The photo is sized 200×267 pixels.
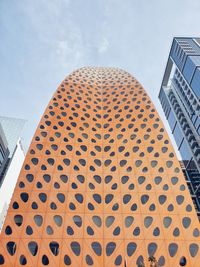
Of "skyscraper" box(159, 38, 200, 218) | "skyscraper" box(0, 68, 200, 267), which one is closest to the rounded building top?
"skyscraper" box(0, 68, 200, 267)

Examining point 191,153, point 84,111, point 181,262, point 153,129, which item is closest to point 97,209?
point 181,262

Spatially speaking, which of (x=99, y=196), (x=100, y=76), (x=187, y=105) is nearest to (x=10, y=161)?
(x=99, y=196)

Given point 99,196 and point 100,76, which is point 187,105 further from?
point 99,196

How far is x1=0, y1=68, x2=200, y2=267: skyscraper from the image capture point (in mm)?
23484

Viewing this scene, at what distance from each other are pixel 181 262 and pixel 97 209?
9.68 metres

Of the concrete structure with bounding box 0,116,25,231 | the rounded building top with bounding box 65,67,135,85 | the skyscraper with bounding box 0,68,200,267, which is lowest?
the skyscraper with bounding box 0,68,200,267

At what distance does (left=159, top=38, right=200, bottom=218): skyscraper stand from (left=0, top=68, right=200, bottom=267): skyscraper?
703 inches

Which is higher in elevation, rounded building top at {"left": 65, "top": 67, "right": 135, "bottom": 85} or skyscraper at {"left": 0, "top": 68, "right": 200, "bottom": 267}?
rounded building top at {"left": 65, "top": 67, "right": 135, "bottom": 85}

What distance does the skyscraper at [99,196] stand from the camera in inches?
925

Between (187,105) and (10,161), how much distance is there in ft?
136

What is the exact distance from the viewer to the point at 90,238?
80.8 feet

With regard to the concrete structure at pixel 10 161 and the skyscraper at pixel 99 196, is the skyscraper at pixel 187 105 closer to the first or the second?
the skyscraper at pixel 99 196

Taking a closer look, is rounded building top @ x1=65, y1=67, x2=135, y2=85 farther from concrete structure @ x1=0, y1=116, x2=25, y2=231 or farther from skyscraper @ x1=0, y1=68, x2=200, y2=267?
concrete structure @ x1=0, y1=116, x2=25, y2=231

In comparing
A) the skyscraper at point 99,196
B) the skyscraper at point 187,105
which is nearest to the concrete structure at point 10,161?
the skyscraper at point 99,196
